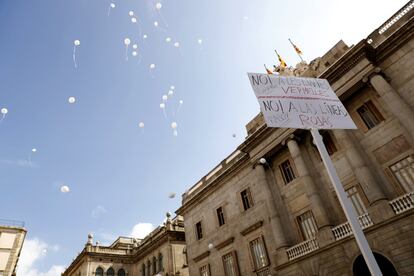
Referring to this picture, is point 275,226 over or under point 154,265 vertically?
under

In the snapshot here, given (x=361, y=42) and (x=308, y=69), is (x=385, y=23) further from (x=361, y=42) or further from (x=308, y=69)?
(x=308, y=69)

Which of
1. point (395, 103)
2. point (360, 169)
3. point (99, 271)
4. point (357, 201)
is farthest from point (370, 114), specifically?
point (99, 271)

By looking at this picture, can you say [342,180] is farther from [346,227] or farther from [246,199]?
[246,199]

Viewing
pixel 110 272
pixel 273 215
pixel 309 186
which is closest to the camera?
pixel 309 186

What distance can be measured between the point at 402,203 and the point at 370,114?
5.63 meters

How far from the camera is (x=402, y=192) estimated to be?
14.4m

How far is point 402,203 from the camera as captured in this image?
46.2 ft

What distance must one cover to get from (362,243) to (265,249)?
16.0 meters

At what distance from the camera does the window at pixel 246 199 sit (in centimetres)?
2272

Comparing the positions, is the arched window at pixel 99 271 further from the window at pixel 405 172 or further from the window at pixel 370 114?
the window at pixel 405 172

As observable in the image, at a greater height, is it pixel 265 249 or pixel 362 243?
pixel 265 249

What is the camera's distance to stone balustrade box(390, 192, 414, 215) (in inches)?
521

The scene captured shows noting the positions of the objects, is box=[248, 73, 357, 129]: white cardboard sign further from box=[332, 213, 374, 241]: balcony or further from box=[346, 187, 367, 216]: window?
box=[346, 187, 367, 216]: window

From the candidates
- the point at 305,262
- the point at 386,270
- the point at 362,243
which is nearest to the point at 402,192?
the point at 386,270
